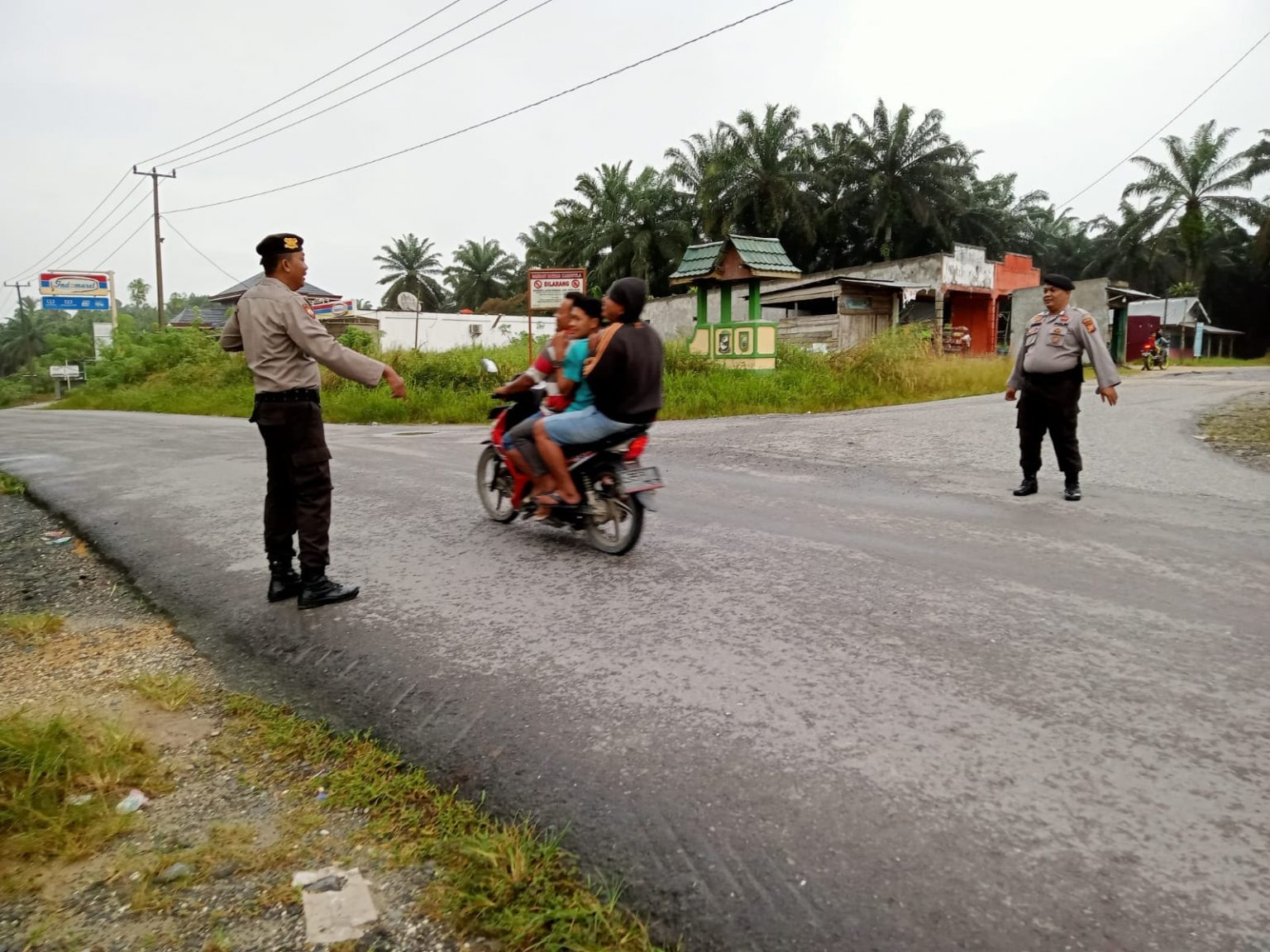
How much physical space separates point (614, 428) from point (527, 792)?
2.83 meters

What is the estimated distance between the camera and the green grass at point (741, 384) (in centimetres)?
1609

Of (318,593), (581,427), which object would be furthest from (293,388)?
(581,427)

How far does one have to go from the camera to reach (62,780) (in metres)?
2.55

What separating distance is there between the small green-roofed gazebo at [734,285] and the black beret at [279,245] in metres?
15.3

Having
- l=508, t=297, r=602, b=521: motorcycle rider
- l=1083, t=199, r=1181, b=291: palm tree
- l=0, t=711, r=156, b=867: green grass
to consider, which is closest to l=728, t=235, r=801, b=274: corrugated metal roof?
l=508, t=297, r=602, b=521: motorcycle rider

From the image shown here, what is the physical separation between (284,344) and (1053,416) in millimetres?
5830

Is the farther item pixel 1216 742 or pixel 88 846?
pixel 1216 742

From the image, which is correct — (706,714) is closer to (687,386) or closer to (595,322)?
(595,322)

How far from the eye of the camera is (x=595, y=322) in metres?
5.41

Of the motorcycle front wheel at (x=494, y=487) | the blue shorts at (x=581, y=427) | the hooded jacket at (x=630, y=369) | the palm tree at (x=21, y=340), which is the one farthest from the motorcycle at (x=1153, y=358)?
the palm tree at (x=21, y=340)

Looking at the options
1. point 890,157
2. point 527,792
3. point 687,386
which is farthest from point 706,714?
point 890,157

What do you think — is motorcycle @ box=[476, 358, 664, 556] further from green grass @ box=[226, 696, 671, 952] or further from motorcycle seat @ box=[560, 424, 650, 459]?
green grass @ box=[226, 696, 671, 952]

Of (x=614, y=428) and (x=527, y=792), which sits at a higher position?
(x=614, y=428)

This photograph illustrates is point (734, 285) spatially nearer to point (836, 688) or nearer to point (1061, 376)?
point (1061, 376)
